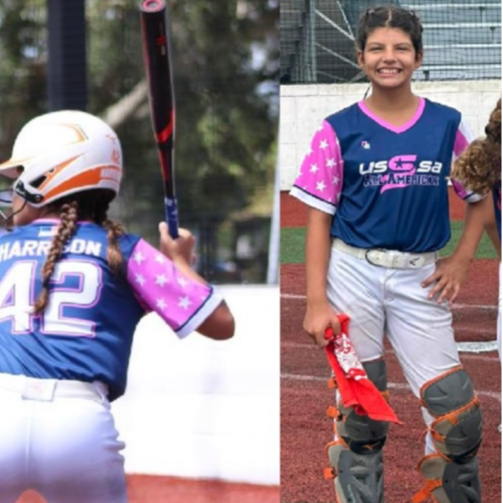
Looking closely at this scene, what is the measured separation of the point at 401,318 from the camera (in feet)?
10.6

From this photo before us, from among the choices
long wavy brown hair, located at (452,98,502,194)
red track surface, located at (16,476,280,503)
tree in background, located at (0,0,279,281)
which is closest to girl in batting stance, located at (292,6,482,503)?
long wavy brown hair, located at (452,98,502,194)

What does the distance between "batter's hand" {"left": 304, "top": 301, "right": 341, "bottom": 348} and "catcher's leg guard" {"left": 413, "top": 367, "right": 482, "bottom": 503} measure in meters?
0.28

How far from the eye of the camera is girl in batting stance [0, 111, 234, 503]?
3.08 metres

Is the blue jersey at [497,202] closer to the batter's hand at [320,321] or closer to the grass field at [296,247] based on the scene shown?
the grass field at [296,247]

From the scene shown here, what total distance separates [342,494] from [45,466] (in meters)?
0.79

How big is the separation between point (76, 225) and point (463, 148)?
101cm

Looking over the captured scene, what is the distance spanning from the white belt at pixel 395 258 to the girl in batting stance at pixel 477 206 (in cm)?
4

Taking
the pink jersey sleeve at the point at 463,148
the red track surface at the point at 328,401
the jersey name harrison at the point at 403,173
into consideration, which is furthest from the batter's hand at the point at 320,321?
the pink jersey sleeve at the point at 463,148

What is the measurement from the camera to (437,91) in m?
3.25

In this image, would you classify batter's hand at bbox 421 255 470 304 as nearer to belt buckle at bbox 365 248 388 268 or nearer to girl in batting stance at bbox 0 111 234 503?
belt buckle at bbox 365 248 388 268

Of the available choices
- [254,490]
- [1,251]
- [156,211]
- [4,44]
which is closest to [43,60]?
[4,44]

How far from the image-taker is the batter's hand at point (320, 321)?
127 inches

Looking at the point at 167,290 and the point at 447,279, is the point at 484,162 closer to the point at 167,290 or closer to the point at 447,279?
the point at 447,279

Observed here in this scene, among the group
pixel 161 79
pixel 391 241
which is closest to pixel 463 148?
pixel 391 241
